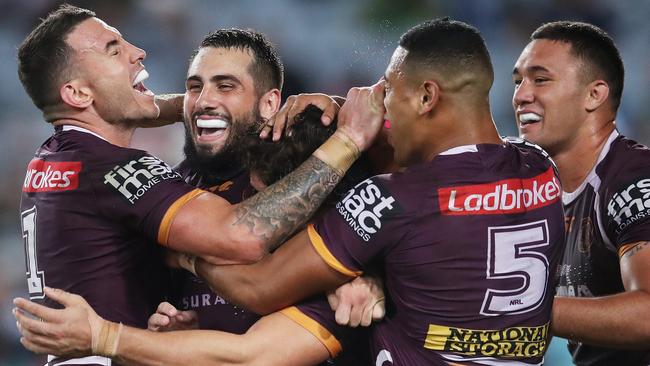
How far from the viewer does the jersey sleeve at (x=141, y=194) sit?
11.8 feet

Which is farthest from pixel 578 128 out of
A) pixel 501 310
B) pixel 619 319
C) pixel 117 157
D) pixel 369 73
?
pixel 369 73

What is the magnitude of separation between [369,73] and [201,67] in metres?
4.56

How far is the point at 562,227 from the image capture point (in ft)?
11.4

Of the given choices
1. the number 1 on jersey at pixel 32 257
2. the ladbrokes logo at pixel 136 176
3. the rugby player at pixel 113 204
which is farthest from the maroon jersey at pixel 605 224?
the number 1 on jersey at pixel 32 257

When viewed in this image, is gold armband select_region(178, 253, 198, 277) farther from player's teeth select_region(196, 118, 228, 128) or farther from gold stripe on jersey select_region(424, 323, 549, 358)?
player's teeth select_region(196, 118, 228, 128)

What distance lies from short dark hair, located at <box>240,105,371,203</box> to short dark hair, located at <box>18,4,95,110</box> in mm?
997

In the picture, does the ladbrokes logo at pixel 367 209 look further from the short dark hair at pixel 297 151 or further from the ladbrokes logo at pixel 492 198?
the short dark hair at pixel 297 151

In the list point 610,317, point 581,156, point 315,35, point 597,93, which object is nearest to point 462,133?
point 610,317

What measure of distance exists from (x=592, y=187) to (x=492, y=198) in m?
1.36

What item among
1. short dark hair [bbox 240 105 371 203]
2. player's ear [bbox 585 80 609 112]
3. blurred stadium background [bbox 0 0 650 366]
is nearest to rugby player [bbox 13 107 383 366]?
short dark hair [bbox 240 105 371 203]

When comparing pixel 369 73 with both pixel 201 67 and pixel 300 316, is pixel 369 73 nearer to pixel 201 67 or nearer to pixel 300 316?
pixel 201 67

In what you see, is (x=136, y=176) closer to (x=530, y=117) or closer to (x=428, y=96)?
(x=428, y=96)

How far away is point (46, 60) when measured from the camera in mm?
4102

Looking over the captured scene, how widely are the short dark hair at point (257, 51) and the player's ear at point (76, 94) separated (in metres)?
1.02
